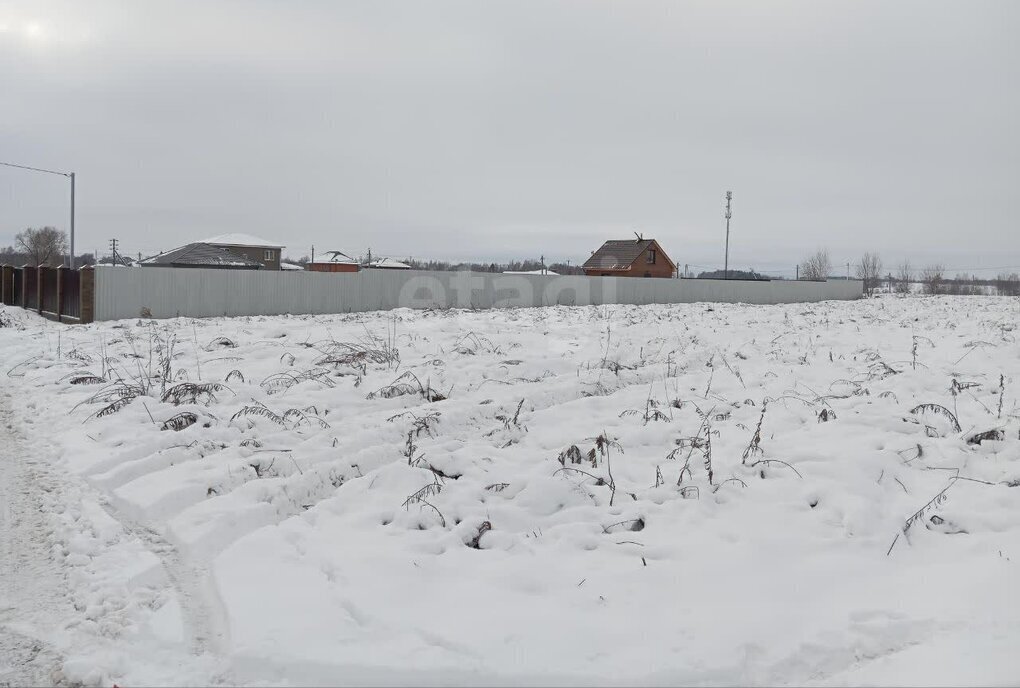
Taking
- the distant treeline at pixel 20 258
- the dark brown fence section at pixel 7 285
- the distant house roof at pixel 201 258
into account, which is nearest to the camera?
the dark brown fence section at pixel 7 285

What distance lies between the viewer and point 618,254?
43.8 metres

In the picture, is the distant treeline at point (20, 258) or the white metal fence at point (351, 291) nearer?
the white metal fence at point (351, 291)

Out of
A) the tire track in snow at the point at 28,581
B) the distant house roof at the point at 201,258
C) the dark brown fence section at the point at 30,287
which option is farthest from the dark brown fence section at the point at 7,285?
the tire track in snow at the point at 28,581

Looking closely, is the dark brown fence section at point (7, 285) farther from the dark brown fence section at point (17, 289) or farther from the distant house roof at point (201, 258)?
the distant house roof at point (201, 258)

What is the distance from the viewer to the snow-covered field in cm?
265

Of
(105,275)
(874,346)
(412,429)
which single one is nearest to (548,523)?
(412,429)

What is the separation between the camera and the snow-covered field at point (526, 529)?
2.65 m

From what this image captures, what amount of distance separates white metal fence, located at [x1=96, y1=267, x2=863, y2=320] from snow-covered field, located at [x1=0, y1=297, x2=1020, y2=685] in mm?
10268

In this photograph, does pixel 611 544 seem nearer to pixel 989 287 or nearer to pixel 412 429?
pixel 412 429

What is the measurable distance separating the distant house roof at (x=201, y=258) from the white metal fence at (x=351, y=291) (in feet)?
48.1

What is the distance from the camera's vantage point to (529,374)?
26.0 ft

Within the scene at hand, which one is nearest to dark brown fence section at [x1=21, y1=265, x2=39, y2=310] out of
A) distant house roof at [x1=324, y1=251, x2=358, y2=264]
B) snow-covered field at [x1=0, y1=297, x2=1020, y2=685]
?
snow-covered field at [x1=0, y1=297, x2=1020, y2=685]

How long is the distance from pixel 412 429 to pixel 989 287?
8461cm

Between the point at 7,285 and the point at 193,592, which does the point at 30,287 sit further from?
the point at 193,592
